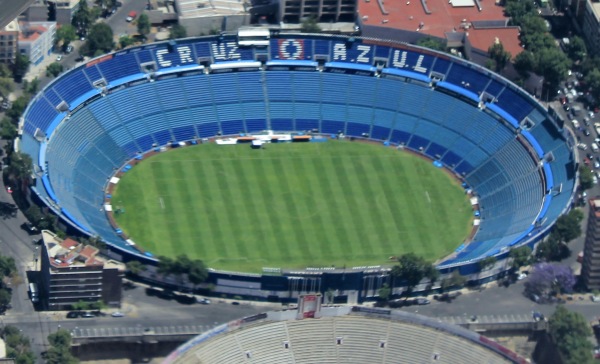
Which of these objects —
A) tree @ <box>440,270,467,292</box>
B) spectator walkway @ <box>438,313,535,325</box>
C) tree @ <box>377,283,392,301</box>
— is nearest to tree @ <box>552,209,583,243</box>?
spectator walkway @ <box>438,313,535,325</box>

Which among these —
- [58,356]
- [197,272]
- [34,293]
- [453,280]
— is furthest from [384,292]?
[34,293]

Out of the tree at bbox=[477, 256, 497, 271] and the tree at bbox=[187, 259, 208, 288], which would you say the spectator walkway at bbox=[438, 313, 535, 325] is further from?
the tree at bbox=[187, 259, 208, 288]

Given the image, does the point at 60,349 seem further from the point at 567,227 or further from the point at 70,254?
the point at 567,227

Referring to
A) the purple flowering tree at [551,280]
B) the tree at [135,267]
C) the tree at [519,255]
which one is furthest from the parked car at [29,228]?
the purple flowering tree at [551,280]

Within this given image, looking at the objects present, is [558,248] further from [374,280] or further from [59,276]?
[59,276]

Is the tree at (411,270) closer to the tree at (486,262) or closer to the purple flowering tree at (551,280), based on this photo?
the tree at (486,262)
